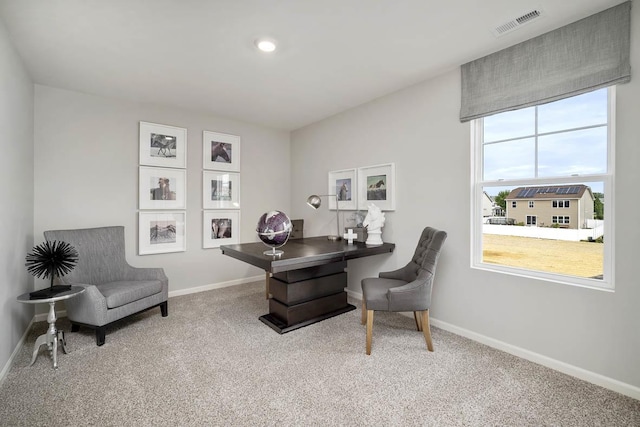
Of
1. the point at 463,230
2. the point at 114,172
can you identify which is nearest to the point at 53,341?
the point at 114,172

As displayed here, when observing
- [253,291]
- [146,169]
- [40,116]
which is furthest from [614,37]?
[40,116]

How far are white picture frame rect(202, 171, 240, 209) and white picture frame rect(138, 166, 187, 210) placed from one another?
0.29 metres

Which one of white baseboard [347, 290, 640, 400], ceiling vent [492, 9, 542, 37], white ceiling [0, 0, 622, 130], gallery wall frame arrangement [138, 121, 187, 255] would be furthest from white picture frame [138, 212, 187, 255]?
ceiling vent [492, 9, 542, 37]

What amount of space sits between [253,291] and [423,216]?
256 centimetres

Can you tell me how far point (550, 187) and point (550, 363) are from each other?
4.46ft

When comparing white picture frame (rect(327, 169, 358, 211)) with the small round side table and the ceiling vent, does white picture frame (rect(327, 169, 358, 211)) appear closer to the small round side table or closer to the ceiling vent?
the ceiling vent

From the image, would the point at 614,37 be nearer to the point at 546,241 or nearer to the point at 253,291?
the point at 546,241

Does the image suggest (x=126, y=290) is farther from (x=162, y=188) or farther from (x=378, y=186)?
(x=378, y=186)

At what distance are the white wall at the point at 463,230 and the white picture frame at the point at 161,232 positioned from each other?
2.02 meters

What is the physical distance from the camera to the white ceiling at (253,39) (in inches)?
76.7

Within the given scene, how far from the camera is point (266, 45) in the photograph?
93.4 inches

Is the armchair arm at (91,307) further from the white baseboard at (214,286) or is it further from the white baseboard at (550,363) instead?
the white baseboard at (550,363)

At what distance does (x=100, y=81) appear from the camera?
305 cm

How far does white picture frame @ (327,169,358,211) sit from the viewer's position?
12.8 feet
